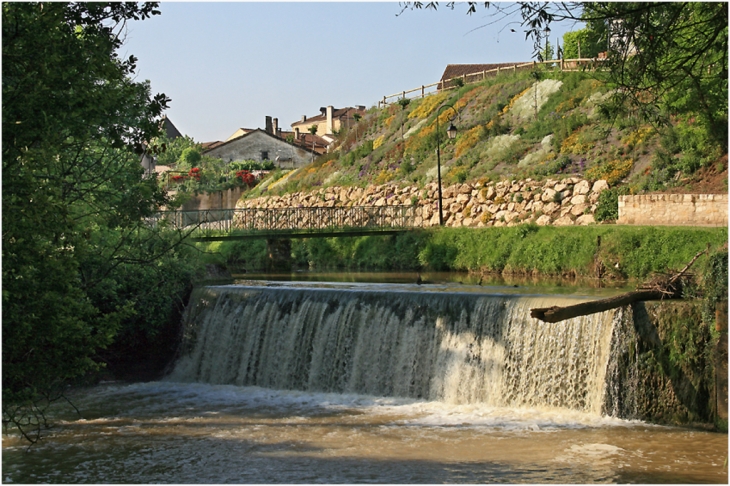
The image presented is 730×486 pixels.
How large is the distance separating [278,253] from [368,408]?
1971cm

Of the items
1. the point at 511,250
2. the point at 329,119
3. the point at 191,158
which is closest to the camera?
the point at 511,250

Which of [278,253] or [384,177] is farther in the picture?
[384,177]

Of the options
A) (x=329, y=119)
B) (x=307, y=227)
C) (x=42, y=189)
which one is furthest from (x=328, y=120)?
(x=42, y=189)

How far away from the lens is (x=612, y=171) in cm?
3222

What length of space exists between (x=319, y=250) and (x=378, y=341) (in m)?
18.8

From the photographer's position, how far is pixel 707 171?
29031 mm

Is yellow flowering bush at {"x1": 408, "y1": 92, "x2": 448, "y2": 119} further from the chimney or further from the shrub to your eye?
the chimney

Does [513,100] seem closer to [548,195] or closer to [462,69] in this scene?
[548,195]

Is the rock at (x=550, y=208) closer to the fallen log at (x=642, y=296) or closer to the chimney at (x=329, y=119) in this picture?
the fallen log at (x=642, y=296)

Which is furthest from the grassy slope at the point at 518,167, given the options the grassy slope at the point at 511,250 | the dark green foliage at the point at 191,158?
the dark green foliage at the point at 191,158

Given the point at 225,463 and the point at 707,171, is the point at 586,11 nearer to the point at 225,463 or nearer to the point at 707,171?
the point at 225,463

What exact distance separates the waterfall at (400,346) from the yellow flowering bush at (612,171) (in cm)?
1614

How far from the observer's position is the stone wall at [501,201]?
3181cm

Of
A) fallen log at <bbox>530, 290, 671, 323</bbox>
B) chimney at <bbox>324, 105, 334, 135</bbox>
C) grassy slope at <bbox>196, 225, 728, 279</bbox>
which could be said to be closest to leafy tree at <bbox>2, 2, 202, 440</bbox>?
fallen log at <bbox>530, 290, 671, 323</bbox>
